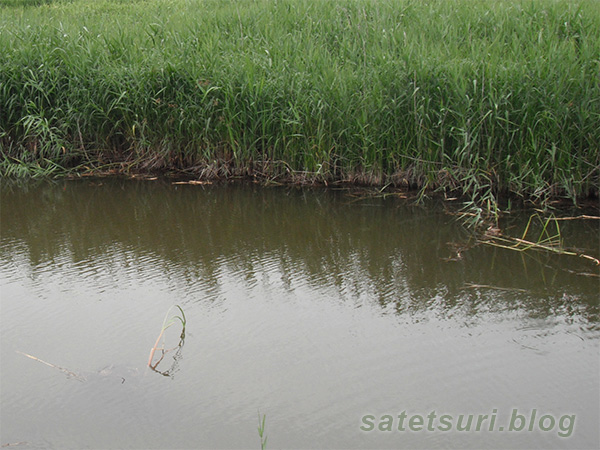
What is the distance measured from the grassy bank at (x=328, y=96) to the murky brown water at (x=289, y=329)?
0.52 metres

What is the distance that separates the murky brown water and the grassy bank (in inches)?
20.5

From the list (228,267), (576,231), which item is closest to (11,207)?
(228,267)

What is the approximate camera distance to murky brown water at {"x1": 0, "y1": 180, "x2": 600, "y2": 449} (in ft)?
7.91

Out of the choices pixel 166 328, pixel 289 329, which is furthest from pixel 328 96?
pixel 166 328

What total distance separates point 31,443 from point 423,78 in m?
3.89

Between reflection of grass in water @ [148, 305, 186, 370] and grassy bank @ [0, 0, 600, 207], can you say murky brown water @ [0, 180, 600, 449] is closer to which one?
reflection of grass in water @ [148, 305, 186, 370]

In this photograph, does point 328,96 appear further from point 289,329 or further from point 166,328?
point 166,328

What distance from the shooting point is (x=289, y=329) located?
10.3ft

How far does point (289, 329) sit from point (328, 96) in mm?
2731

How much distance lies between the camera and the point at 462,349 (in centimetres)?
292

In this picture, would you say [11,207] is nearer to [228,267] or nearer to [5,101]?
[5,101]

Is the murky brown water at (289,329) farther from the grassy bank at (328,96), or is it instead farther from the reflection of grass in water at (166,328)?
the grassy bank at (328,96)

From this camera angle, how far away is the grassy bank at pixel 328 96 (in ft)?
16.0

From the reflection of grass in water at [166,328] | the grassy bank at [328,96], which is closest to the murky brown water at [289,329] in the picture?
the reflection of grass in water at [166,328]
